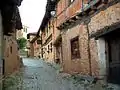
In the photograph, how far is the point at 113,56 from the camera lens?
42.1 feet

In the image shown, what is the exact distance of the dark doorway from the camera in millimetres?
12352

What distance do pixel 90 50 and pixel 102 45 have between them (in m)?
1.59

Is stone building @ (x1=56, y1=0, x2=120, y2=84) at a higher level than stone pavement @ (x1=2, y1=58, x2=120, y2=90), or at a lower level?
higher

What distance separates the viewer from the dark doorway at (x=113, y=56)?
12.4 m

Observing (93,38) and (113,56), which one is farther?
(93,38)

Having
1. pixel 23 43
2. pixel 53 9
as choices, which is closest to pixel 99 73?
pixel 53 9

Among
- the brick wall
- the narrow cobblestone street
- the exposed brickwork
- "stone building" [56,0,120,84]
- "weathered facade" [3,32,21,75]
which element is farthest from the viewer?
the brick wall

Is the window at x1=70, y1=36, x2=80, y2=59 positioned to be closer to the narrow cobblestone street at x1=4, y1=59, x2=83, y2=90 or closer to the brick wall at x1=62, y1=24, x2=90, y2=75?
the brick wall at x1=62, y1=24, x2=90, y2=75

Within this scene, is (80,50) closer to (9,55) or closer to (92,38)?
(92,38)

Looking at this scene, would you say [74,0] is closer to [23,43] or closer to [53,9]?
[53,9]

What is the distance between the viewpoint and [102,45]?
44.1 ft

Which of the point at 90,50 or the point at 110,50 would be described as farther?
the point at 90,50

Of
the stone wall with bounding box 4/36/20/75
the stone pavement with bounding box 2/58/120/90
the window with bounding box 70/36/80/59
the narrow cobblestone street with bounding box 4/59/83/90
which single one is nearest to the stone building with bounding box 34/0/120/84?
the window with bounding box 70/36/80/59

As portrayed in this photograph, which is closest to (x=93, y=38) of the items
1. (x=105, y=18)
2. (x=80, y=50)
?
(x=105, y=18)
